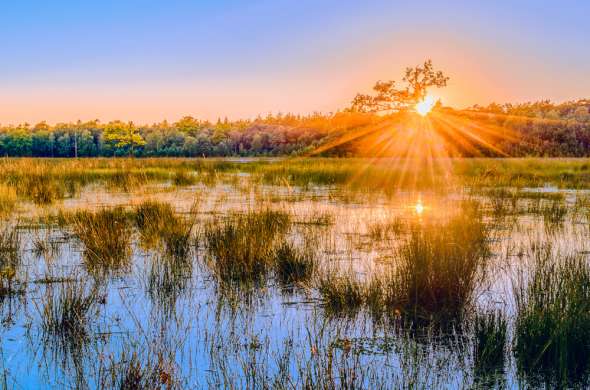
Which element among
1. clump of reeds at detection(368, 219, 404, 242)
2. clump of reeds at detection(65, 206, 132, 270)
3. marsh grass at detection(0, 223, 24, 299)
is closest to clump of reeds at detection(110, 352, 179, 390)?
marsh grass at detection(0, 223, 24, 299)

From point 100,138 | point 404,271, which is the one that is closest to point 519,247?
point 404,271

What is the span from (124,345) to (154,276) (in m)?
1.41

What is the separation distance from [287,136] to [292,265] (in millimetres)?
59990

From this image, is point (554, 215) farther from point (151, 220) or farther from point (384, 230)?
point (151, 220)

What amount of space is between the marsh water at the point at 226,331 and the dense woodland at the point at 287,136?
31.3 metres

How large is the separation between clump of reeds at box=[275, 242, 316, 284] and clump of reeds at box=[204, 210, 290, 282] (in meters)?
0.14

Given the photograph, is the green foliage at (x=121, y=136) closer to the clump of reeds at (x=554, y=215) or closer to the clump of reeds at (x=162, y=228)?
the clump of reeds at (x=162, y=228)

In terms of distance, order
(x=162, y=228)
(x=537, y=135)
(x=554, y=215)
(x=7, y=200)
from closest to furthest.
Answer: (x=162, y=228) < (x=554, y=215) < (x=7, y=200) < (x=537, y=135)

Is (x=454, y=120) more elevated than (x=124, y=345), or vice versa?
(x=454, y=120)

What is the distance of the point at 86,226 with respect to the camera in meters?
6.84

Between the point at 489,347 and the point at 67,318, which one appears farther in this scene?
the point at 67,318

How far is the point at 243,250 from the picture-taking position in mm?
5566

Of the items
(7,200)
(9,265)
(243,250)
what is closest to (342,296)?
(243,250)

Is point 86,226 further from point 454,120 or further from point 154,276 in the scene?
point 454,120
